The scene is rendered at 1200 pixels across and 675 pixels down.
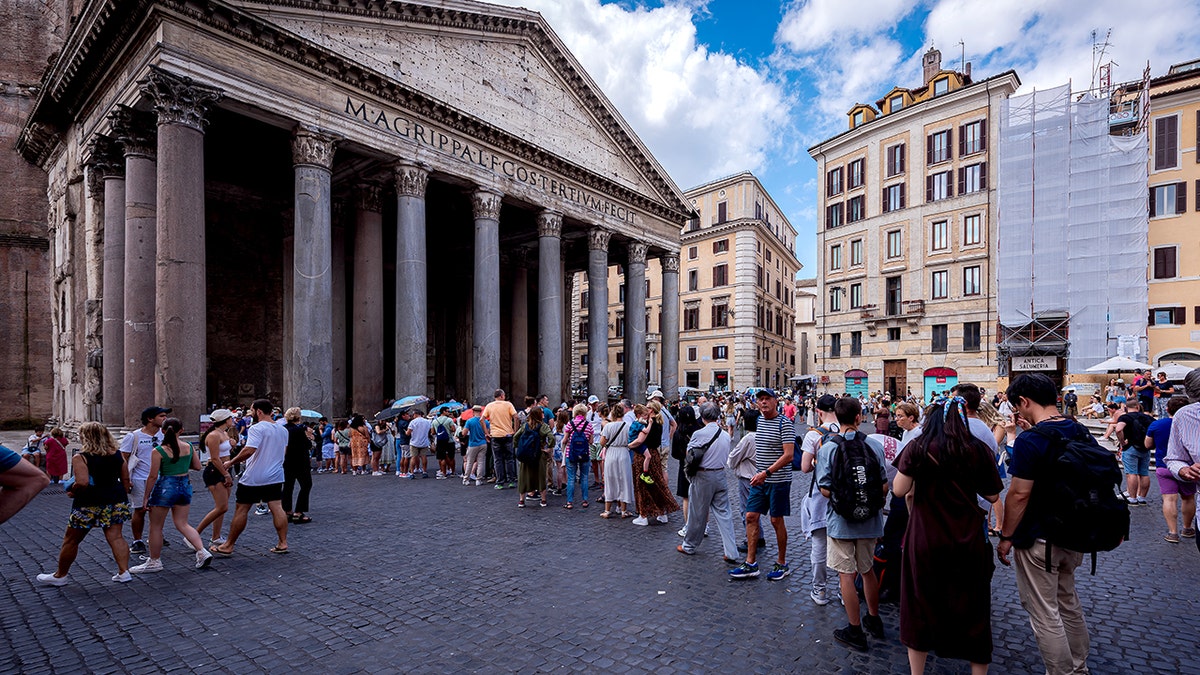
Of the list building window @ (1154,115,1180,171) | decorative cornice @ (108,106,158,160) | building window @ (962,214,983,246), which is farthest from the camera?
building window @ (962,214,983,246)

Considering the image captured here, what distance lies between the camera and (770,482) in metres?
5.66

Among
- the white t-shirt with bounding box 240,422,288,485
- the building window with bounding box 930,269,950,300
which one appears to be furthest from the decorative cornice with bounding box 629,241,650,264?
the white t-shirt with bounding box 240,422,288,485

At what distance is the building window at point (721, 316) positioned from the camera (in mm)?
42072

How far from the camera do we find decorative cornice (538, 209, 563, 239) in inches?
858

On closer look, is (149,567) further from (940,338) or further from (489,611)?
(940,338)

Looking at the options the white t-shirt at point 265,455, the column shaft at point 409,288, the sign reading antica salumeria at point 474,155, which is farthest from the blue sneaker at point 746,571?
the sign reading antica salumeria at point 474,155

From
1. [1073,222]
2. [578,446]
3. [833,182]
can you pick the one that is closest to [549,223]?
[578,446]

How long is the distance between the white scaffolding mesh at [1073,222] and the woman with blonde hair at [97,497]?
31426 millimetres

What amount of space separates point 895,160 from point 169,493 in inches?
1380

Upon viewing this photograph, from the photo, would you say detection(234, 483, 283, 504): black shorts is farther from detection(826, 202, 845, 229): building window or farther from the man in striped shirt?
detection(826, 202, 845, 229): building window

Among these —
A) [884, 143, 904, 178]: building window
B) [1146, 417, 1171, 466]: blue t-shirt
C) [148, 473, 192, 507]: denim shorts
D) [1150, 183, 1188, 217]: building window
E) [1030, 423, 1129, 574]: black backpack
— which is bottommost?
[148, 473, 192, 507]: denim shorts

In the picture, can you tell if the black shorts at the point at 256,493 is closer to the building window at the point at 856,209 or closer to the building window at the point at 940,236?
the building window at the point at 940,236

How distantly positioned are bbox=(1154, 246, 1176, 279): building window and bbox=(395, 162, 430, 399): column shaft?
31040 mm

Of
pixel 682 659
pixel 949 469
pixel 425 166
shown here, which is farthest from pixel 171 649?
pixel 425 166
